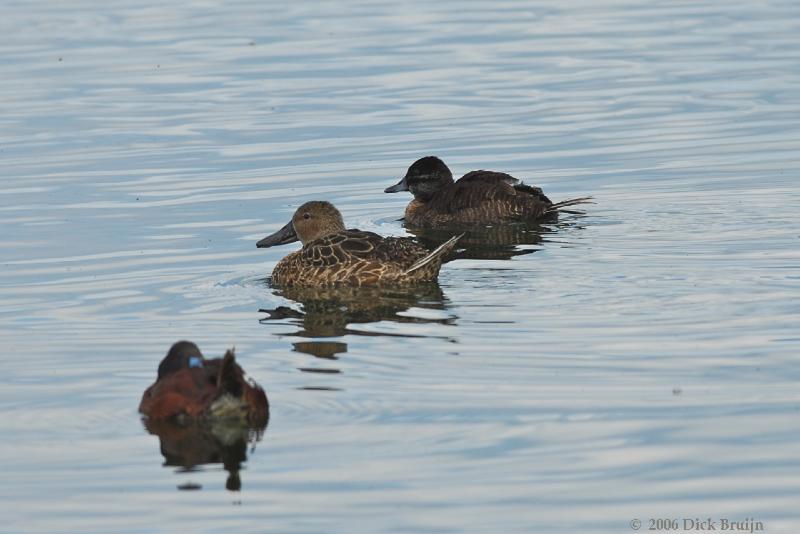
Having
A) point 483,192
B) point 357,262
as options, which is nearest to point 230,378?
point 357,262

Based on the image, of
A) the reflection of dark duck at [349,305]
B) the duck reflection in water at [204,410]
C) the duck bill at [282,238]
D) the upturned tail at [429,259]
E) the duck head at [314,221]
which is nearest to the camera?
the duck reflection in water at [204,410]

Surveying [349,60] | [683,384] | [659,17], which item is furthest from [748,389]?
[659,17]

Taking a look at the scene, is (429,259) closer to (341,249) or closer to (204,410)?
(341,249)

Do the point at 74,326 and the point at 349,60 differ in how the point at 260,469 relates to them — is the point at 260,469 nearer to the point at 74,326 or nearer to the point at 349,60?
the point at 74,326

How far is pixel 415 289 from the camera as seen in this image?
43.1 feet

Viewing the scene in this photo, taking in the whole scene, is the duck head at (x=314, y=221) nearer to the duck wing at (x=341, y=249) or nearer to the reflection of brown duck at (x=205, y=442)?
the duck wing at (x=341, y=249)

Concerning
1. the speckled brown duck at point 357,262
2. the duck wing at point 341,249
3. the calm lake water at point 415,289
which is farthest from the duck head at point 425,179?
the duck wing at point 341,249

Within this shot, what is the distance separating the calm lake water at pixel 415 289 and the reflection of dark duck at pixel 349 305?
0.04 m

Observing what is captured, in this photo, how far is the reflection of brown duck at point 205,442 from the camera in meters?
8.66

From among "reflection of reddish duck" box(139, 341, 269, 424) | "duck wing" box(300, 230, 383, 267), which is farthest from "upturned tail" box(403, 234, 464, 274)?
"reflection of reddish duck" box(139, 341, 269, 424)

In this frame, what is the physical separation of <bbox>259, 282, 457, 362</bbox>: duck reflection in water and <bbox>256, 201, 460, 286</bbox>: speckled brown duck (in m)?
0.07

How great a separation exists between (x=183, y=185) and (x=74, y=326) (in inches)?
252

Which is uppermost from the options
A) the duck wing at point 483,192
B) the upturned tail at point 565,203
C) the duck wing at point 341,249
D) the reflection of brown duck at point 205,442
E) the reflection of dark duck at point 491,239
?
the duck wing at point 483,192

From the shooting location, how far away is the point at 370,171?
18.9 meters
